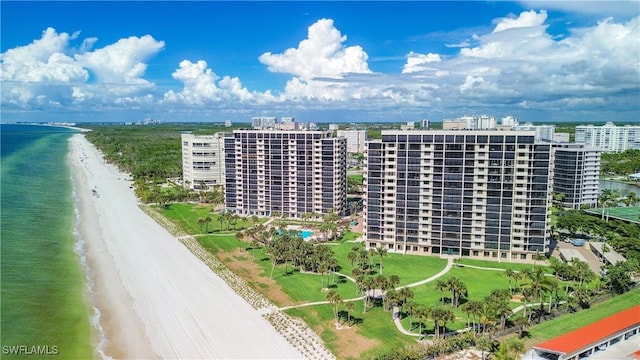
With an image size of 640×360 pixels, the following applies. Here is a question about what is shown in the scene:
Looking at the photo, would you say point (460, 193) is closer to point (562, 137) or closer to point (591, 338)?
point (591, 338)

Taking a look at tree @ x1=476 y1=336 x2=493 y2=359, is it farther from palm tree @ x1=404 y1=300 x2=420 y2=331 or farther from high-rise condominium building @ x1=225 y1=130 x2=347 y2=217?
high-rise condominium building @ x1=225 y1=130 x2=347 y2=217

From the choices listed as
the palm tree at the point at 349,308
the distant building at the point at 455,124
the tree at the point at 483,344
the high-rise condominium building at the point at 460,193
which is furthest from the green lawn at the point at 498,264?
the tree at the point at 483,344

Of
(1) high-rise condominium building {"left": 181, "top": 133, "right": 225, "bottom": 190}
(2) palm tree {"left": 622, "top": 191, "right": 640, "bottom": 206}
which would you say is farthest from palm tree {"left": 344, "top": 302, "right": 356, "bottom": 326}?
(1) high-rise condominium building {"left": 181, "top": 133, "right": 225, "bottom": 190}

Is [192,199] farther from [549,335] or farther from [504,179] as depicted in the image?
[549,335]

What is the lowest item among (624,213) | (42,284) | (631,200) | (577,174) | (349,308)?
(42,284)

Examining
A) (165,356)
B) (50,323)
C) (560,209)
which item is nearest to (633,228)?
(560,209)

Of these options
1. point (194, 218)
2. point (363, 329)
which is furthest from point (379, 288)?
point (194, 218)
